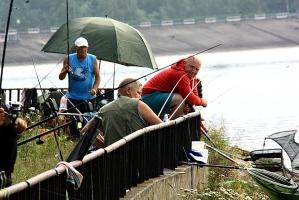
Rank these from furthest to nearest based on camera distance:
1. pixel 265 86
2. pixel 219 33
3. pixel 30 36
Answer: pixel 219 33 → pixel 30 36 → pixel 265 86

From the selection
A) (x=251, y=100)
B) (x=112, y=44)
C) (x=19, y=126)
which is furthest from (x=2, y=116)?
(x=251, y=100)

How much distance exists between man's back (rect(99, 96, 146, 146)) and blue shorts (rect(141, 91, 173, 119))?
199cm

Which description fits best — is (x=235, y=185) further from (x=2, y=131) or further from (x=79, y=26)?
(x=2, y=131)

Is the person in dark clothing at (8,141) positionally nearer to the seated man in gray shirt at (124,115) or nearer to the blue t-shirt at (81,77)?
the seated man in gray shirt at (124,115)

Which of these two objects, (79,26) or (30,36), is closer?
(79,26)

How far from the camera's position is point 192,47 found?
103125 mm

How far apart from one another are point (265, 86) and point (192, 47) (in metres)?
53.0

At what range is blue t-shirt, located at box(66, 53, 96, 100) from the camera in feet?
39.1

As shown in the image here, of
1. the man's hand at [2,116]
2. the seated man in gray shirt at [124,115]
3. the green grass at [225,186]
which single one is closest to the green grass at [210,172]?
the green grass at [225,186]

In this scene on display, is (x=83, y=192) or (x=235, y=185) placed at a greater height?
(x=83, y=192)

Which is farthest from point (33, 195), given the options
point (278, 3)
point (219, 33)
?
point (278, 3)

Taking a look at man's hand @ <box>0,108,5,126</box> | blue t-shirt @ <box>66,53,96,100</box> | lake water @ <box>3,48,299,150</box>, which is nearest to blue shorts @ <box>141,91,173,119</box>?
lake water @ <box>3,48,299,150</box>

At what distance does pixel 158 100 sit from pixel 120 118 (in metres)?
2.20

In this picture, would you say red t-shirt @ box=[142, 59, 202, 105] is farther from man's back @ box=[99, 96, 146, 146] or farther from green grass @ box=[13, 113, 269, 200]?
man's back @ box=[99, 96, 146, 146]
